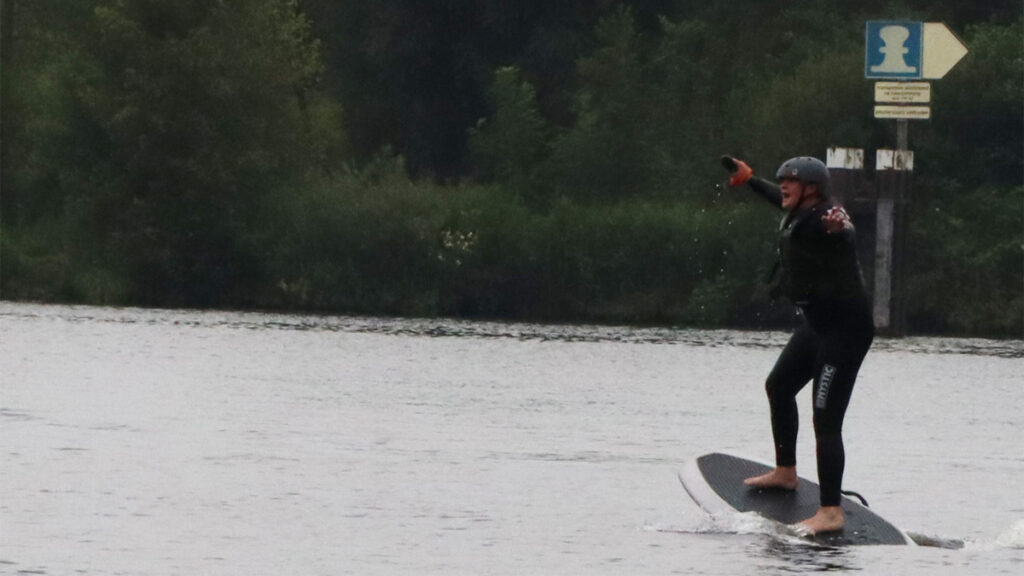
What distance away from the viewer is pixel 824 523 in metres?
12.3

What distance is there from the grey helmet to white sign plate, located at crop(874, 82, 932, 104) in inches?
1144

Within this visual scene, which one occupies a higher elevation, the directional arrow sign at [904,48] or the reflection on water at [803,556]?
the directional arrow sign at [904,48]

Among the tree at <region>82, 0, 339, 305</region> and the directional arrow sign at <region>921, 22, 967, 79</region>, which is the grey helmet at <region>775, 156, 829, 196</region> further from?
the tree at <region>82, 0, 339, 305</region>

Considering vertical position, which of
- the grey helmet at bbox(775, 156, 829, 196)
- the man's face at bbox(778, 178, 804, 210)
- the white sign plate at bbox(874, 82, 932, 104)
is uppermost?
the white sign plate at bbox(874, 82, 932, 104)

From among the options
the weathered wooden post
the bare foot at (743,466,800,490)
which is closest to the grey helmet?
the bare foot at (743,466,800,490)

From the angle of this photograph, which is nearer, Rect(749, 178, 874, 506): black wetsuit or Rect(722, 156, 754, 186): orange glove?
Rect(749, 178, 874, 506): black wetsuit

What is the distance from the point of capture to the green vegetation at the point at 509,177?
46000 millimetres

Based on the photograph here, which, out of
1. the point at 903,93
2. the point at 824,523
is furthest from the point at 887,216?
the point at 824,523

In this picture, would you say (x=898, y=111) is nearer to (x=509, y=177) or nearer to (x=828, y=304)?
(x=509, y=177)

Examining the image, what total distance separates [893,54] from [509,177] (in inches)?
575

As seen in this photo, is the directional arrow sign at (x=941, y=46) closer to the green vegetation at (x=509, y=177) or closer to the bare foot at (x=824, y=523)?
the green vegetation at (x=509, y=177)

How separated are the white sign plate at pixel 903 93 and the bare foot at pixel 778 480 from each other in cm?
2865

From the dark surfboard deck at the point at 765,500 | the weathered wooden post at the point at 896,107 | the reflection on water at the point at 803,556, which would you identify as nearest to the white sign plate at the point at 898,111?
the weathered wooden post at the point at 896,107

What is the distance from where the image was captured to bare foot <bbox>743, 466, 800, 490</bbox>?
43.0ft
